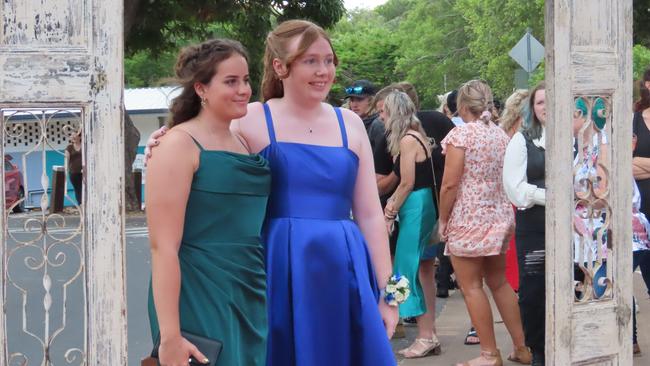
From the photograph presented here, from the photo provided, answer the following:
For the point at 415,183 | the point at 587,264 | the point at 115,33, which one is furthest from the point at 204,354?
the point at 415,183

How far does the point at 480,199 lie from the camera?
295 inches

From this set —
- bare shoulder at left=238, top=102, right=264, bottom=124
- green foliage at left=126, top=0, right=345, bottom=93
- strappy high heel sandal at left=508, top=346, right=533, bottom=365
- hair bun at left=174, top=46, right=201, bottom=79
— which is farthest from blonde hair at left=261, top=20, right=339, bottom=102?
green foliage at left=126, top=0, right=345, bottom=93

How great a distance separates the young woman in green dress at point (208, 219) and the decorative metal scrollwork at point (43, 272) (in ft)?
1.45

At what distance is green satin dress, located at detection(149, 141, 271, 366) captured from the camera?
4.11 metres

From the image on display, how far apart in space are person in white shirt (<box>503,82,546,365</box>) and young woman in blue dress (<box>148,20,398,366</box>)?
2.45 metres

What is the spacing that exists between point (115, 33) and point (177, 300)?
3.50ft

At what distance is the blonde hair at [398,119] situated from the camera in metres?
8.19

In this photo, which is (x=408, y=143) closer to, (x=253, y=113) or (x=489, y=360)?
(x=489, y=360)

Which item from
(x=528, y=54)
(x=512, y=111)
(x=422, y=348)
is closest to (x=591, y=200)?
(x=512, y=111)

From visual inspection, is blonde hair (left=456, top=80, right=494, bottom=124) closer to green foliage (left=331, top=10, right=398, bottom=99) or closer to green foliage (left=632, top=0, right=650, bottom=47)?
green foliage (left=632, top=0, right=650, bottom=47)

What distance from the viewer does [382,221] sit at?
4727mm

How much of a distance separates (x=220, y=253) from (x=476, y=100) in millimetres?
3820

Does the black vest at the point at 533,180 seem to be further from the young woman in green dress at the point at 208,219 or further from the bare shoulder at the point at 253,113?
the young woman in green dress at the point at 208,219

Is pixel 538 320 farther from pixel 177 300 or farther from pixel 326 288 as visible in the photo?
pixel 177 300
